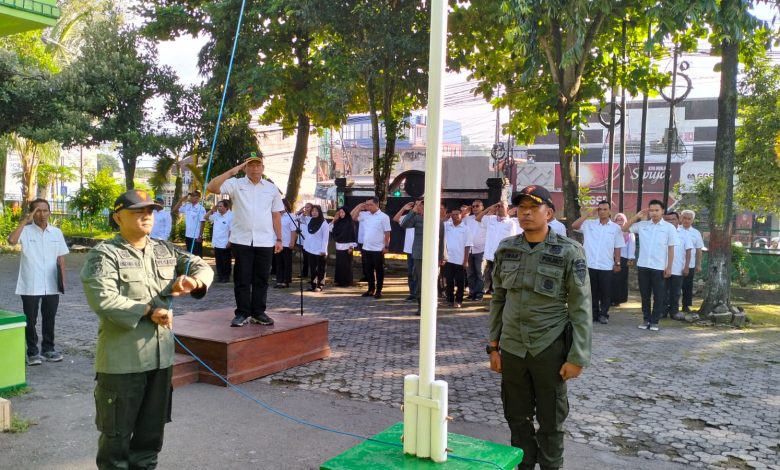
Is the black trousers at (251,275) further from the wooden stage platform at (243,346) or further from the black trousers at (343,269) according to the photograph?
the black trousers at (343,269)

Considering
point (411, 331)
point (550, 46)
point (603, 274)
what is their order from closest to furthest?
point (411, 331), point (603, 274), point (550, 46)

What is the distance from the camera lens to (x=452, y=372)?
265 inches

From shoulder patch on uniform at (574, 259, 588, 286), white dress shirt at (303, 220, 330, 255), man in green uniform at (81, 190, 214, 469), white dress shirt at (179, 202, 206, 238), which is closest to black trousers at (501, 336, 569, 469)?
shoulder patch on uniform at (574, 259, 588, 286)

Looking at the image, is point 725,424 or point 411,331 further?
point 411,331

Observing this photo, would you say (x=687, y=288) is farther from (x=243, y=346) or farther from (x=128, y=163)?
(x=128, y=163)

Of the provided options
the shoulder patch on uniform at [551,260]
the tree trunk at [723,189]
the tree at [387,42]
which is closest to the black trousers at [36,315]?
the shoulder patch on uniform at [551,260]

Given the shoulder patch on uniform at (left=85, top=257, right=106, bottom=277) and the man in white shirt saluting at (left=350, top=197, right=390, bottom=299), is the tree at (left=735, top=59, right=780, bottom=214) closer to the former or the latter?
the man in white shirt saluting at (left=350, top=197, right=390, bottom=299)

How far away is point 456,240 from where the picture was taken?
10766 millimetres

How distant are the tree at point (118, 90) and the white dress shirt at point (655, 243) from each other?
424 inches

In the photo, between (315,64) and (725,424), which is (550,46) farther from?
(725,424)

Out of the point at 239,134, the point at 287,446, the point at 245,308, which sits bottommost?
the point at 287,446

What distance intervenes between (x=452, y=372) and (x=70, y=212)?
77.6ft

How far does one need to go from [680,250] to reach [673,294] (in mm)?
818

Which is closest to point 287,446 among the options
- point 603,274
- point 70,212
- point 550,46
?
point 603,274
